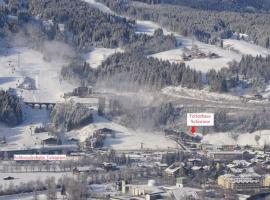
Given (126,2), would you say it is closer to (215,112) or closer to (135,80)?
(135,80)

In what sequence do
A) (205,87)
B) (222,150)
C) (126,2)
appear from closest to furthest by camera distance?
(222,150) → (205,87) → (126,2)

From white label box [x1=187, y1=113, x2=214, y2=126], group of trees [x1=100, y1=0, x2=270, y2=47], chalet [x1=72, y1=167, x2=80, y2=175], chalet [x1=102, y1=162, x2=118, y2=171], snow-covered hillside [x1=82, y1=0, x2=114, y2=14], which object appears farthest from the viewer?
snow-covered hillside [x1=82, y1=0, x2=114, y2=14]

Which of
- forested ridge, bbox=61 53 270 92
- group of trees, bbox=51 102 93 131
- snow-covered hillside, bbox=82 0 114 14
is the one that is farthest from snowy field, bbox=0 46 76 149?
snow-covered hillside, bbox=82 0 114 14

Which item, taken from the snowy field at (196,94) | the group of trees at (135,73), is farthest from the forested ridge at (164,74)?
the snowy field at (196,94)

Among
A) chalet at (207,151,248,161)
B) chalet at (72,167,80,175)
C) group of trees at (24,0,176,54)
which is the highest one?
group of trees at (24,0,176,54)

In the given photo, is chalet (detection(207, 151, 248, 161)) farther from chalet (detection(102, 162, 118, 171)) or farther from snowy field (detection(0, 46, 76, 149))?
snowy field (detection(0, 46, 76, 149))

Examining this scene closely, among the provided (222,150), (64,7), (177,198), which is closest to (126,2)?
(64,7)

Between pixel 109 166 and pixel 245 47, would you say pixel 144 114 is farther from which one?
pixel 245 47
